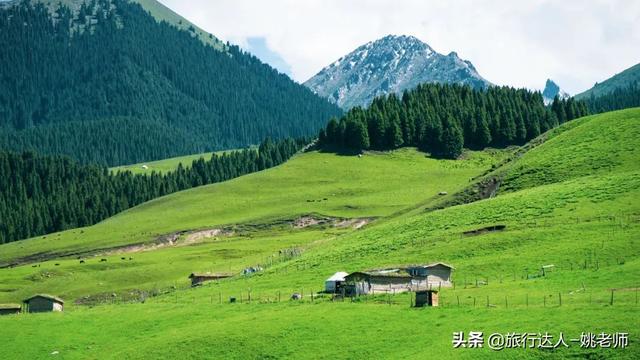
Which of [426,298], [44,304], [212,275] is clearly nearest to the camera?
[426,298]

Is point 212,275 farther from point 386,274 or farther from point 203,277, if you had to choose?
point 386,274

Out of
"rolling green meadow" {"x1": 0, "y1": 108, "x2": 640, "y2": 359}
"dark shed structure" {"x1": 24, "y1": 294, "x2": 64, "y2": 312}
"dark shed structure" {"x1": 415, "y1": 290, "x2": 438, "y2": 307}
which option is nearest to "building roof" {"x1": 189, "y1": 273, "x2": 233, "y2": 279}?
"rolling green meadow" {"x1": 0, "y1": 108, "x2": 640, "y2": 359}

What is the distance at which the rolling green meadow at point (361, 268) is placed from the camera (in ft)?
202

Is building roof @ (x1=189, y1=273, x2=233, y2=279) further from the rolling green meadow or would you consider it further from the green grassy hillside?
the green grassy hillside

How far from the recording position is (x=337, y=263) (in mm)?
101312

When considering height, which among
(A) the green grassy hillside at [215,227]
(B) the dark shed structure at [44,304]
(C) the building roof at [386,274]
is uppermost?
(A) the green grassy hillside at [215,227]

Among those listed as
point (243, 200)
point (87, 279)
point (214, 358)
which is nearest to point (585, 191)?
point (214, 358)

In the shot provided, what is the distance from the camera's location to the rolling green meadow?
61688 mm

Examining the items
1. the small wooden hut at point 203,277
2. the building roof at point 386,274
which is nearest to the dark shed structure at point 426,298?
the building roof at point 386,274

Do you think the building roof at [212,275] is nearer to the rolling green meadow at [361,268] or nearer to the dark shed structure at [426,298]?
the rolling green meadow at [361,268]

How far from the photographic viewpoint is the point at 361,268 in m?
95.2

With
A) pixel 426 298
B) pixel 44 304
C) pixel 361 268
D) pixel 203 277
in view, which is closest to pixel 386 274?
pixel 426 298

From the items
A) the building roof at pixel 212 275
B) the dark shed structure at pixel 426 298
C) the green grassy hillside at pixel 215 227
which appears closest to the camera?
the dark shed structure at pixel 426 298

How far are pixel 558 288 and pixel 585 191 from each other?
37.7 metres
